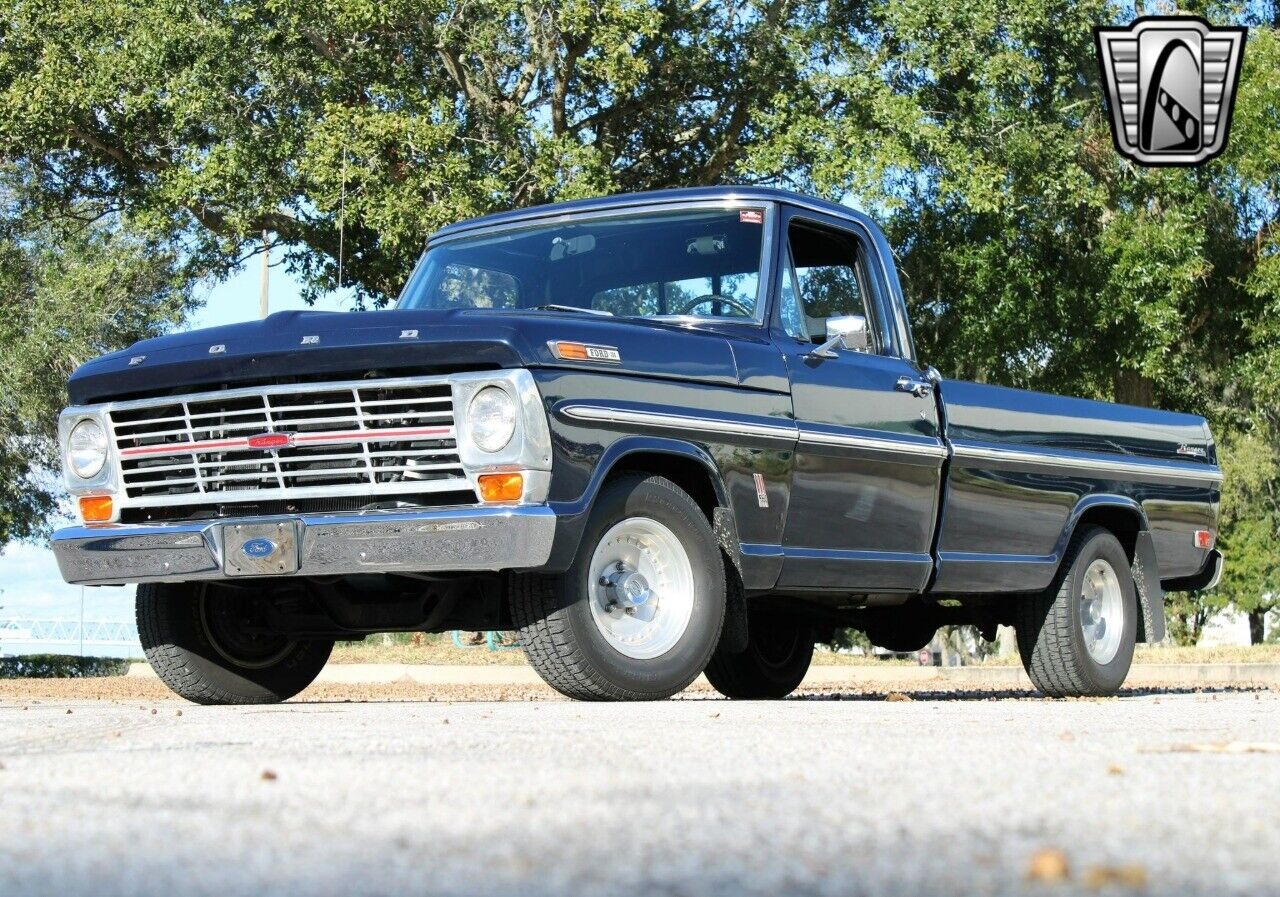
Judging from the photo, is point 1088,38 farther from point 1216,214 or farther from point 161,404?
point 161,404

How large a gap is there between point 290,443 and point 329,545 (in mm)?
535

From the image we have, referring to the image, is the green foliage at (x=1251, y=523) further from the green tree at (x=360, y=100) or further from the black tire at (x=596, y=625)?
the black tire at (x=596, y=625)

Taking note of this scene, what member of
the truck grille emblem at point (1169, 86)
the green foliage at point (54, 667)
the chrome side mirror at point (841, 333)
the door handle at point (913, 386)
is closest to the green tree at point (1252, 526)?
the truck grille emblem at point (1169, 86)

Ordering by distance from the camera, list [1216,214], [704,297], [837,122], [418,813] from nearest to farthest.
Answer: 1. [418,813]
2. [704,297]
3. [837,122]
4. [1216,214]

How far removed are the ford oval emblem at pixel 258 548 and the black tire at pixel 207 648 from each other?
1.28m

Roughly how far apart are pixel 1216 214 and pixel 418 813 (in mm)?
22091

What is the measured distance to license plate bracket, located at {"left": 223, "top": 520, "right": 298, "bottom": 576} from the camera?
743cm

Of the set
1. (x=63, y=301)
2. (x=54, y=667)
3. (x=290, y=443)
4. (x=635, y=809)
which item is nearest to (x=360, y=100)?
(x=63, y=301)

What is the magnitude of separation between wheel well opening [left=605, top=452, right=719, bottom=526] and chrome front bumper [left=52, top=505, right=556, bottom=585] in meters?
0.66

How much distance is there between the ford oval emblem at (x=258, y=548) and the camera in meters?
7.46

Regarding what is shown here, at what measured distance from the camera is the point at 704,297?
28.5 ft

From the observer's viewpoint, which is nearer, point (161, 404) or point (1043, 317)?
point (161, 404)

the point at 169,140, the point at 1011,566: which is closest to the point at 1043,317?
the point at 169,140

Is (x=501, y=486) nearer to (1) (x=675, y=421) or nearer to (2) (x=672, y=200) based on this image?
(1) (x=675, y=421)
